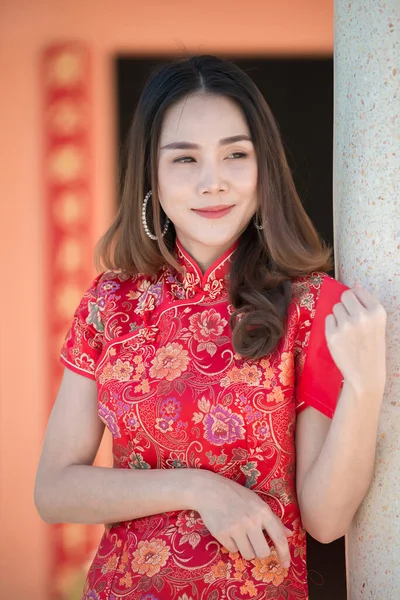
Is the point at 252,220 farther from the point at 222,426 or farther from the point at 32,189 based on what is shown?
the point at 32,189

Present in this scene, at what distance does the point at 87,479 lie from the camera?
5.48ft

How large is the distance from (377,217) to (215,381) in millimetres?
417

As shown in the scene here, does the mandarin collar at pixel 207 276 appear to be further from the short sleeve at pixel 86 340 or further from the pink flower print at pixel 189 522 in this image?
the pink flower print at pixel 189 522

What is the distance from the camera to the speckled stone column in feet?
4.93

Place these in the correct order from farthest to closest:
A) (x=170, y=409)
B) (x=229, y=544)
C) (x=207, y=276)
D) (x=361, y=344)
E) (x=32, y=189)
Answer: (x=32, y=189), (x=207, y=276), (x=170, y=409), (x=229, y=544), (x=361, y=344)

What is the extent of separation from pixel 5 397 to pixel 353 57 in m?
2.41

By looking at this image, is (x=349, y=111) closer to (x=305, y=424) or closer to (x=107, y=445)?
(x=305, y=424)

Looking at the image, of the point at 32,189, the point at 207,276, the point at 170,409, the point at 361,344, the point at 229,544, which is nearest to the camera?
the point at 361,344

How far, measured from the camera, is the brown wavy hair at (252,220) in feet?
5.31

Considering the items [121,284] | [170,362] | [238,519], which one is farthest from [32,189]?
[238,519]

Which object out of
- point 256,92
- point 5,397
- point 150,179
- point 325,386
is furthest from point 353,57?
point 5,397

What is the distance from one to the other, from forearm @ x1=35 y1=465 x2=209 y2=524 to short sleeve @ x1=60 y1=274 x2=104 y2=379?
0.67 feet

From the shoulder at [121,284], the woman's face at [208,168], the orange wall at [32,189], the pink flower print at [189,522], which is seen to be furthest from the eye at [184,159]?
the orange wall at [32,189]

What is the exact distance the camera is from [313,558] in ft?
11.8
